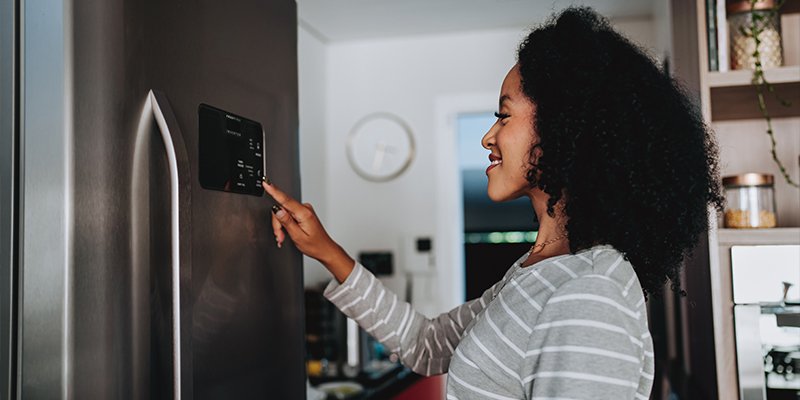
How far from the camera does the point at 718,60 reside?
176 cm

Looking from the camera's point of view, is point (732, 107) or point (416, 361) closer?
point (416, 361)

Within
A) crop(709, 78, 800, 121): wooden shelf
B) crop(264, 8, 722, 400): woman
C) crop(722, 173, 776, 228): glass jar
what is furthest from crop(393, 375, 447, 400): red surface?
crop(264, 8, 722, 400): woman

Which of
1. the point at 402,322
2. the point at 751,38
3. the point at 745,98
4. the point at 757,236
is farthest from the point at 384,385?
the point at 751,38

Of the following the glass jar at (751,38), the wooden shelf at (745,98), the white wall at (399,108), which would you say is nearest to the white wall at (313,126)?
the white wall at (399,108)

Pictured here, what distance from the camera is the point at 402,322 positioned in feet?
4.92

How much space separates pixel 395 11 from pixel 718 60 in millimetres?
2197

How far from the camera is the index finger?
1321 millimetres

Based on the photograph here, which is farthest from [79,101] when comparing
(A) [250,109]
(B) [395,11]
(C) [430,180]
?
(C) [430,180]

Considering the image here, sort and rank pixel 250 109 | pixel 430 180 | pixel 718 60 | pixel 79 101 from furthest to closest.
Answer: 1. pixel 430 180
2. pixel 718 60
3. pixel 250 109
4. pixel 79 101

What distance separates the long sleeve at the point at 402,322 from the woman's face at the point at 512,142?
38 cm

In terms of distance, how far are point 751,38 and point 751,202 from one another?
1.30ft

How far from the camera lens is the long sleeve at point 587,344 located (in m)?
0.90

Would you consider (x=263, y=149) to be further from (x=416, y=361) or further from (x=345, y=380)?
(x=345, y=380)

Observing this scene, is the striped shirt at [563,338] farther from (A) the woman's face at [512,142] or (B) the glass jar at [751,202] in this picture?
(B) the glass jar at [751,202]
